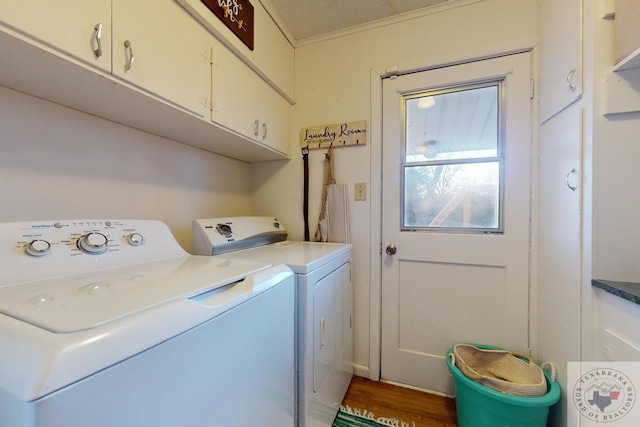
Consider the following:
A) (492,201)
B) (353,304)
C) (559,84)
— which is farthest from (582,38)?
(353,304)

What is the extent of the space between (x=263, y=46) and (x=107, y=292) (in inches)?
60.3

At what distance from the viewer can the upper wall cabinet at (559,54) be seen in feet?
3.40

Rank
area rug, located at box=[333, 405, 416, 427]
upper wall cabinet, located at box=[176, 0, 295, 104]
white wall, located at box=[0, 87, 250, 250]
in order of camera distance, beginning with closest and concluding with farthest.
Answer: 1. white wall, located at box=[0, 87, 250, 250]
2. upper wall cabinet, located at box=[176, 0, 295, 104]
3. area rug, located at box=[333, 405, 416, 427]

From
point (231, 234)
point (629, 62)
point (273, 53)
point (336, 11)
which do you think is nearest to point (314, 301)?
point (231, 234)

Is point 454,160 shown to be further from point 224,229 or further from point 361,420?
point 361,420

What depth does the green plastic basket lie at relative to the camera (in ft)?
3.55

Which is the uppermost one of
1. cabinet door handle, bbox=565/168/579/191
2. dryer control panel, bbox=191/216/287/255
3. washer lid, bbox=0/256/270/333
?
cabinet door handle, bbox=565/168/579/191

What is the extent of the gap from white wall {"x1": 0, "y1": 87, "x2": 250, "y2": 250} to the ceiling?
3.48ft

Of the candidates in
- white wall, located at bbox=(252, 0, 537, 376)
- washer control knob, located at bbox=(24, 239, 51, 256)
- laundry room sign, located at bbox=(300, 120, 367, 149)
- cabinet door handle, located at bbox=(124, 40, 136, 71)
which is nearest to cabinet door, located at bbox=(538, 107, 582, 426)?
white wall, located at bbox=(252, 0, 537, 376)

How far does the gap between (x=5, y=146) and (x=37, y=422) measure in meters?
1.02

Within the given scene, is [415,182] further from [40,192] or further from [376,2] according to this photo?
[40,192]

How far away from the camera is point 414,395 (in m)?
1.58

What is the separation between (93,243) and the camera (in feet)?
2.79

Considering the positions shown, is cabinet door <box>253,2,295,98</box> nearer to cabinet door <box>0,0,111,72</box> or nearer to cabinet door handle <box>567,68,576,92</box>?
cabinet door <box>0,0,111,72</box>
